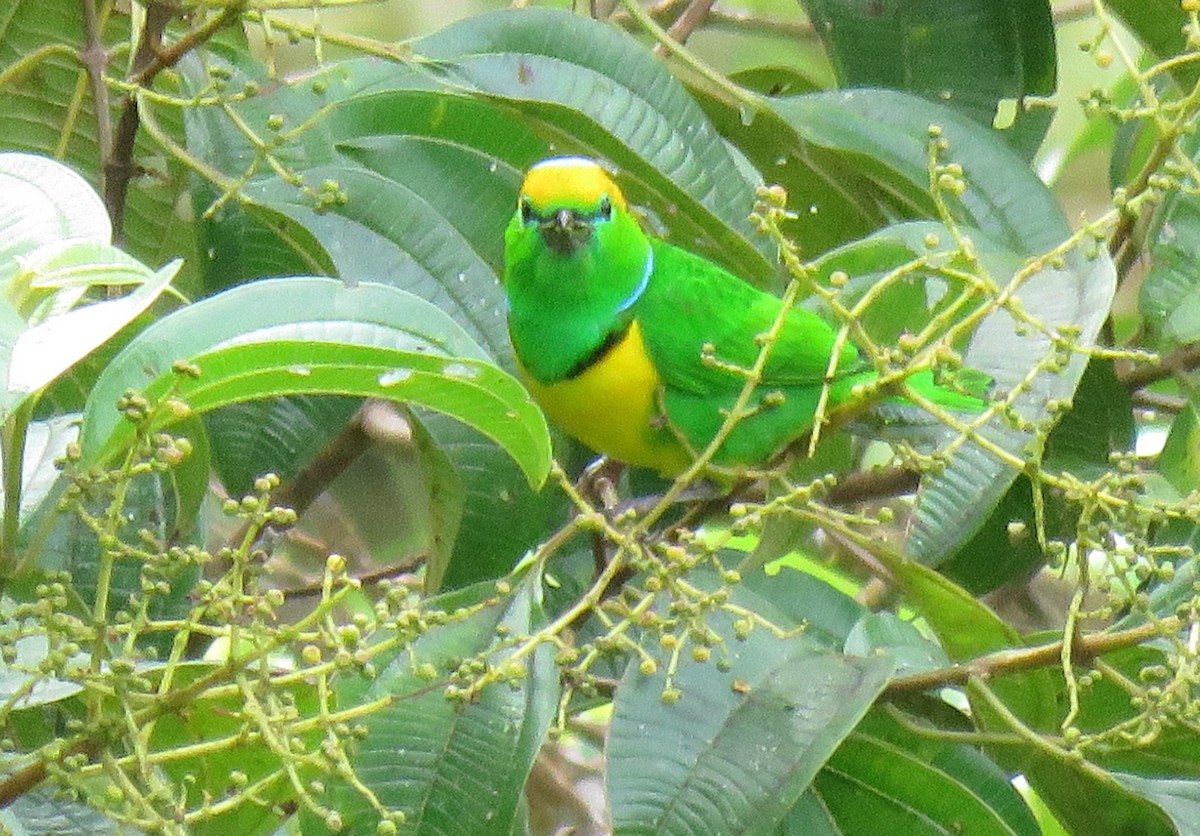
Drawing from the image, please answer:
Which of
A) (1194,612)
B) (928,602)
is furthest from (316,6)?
(1194,612)

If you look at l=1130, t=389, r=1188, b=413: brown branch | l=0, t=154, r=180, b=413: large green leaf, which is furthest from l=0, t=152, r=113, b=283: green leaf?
l=1130, t=389, r=1188, b=413: brown branch

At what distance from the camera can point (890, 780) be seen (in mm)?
1563

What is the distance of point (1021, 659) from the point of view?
59.1 inches

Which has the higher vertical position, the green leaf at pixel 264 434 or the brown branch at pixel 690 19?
the brown branch at pixel 690 19

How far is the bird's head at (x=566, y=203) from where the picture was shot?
222cm

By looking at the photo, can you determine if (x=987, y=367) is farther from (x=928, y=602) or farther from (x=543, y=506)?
(x=543, y=506)

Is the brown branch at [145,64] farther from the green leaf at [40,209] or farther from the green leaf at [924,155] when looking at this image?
the green leaf at [924,155]

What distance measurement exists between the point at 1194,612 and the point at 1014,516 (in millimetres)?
615

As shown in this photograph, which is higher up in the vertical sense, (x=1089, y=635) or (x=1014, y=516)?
(x=1089, y=635)

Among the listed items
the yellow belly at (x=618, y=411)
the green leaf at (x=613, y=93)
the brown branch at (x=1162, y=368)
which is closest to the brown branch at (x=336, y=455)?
the yellow belly at (x=618, y=411)

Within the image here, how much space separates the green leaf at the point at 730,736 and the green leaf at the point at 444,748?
8cm

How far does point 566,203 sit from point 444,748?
3.32ft

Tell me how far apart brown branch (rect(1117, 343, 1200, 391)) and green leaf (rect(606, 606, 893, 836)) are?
683mm

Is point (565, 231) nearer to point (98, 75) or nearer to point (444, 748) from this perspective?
point (98, 75)
